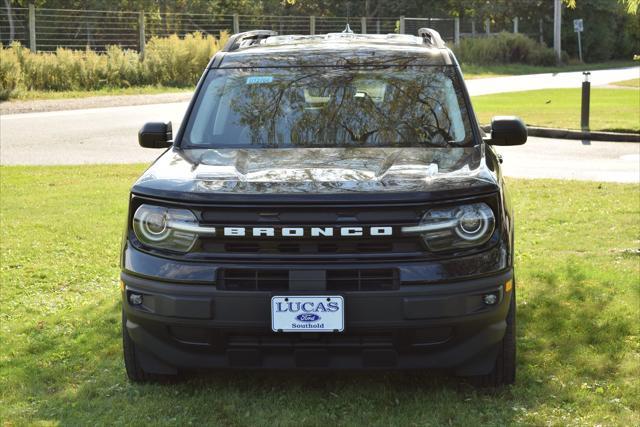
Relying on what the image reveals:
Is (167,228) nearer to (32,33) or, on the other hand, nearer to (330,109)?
(330,109)

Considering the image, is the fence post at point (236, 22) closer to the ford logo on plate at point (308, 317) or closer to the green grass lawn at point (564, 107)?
the green grass lawn at point (564, 107)


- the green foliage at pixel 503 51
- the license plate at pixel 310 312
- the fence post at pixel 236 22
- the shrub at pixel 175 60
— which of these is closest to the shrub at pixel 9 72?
the shrub at pixel 175 60

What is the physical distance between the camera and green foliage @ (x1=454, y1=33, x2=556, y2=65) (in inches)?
1903

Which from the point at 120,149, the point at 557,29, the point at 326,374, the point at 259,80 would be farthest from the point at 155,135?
the point at 557,29

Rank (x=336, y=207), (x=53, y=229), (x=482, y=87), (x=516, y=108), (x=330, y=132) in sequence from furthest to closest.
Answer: (x=482, y=87)
(x=516, y=108)
(x=53, y=229)
(x=330, y=132)
(x=336, y=207)

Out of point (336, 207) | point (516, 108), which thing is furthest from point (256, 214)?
point (516, 108)

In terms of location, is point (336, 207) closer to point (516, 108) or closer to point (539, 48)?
point (516, 108)

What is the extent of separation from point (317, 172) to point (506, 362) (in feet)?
4.28

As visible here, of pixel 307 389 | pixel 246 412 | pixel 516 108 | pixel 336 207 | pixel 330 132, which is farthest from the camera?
pixel 516 108

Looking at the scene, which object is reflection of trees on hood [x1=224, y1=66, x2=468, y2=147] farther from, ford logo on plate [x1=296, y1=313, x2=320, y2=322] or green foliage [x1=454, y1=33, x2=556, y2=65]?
green foliage [x1=454, y1=33, x2=556, y2=65]

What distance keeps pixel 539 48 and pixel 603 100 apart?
27.7 metres

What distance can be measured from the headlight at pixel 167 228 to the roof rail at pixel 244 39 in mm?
1885

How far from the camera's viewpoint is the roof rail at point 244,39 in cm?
616

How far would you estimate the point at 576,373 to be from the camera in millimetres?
5086
